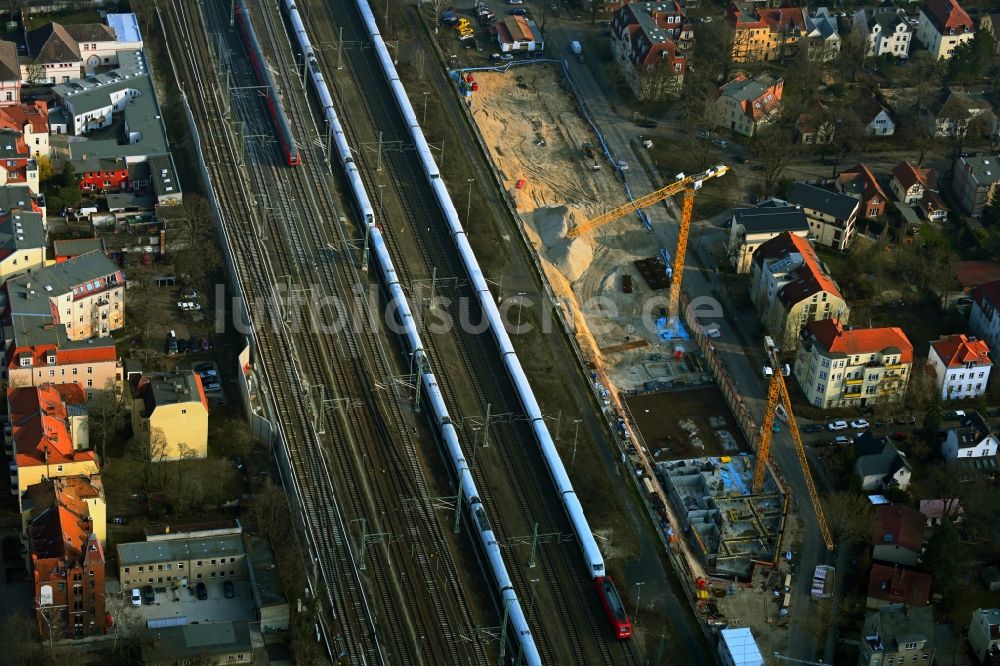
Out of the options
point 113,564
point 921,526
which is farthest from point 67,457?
point 921,526

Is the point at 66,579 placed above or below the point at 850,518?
above

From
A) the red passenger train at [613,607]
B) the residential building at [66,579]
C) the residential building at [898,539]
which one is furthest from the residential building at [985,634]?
the residential building at [66,579]

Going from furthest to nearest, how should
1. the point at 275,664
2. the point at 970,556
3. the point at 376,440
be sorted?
the point at 376,440
the point at 970,556
the point at 275,664

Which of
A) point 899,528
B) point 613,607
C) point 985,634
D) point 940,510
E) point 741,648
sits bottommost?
point 940,510

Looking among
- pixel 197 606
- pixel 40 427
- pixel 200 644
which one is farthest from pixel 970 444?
pixel 40 427

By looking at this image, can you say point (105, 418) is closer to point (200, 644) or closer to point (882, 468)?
point (200, 644)

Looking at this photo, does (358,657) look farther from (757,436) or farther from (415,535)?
(757,436)

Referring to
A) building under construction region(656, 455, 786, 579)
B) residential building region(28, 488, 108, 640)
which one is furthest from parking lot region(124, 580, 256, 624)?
building under construction region(656, 455, 786, 579)
